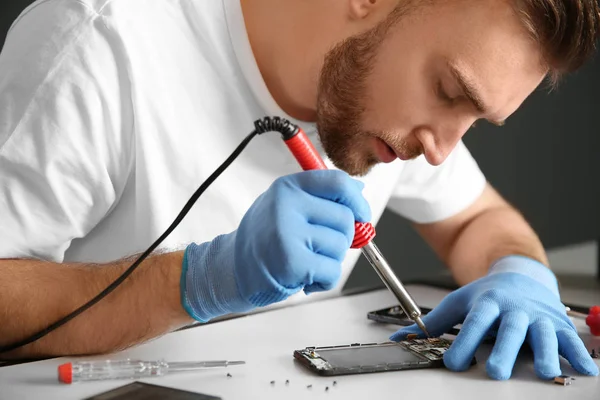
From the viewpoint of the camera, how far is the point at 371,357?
86 cm

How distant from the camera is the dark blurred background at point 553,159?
7.09ft

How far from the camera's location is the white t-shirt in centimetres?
98

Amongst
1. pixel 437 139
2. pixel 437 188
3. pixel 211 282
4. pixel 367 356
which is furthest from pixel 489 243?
pixel 211 282

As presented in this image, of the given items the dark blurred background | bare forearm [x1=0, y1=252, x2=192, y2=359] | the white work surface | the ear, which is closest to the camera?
the white work surface

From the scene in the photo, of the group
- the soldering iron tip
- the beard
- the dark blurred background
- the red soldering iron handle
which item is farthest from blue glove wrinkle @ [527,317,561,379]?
the dark blurred background

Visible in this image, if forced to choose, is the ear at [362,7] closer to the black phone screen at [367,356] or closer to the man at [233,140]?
the man at [233,140]

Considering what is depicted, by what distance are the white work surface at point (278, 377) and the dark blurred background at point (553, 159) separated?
3.83 feet

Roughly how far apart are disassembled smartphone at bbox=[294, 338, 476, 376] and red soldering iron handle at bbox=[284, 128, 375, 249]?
0.44 ft

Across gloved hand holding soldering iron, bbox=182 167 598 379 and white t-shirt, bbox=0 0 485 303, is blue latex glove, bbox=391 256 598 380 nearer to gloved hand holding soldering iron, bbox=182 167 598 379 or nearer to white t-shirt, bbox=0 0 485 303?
gloved hand holding soldering iron, bbox=182 167 598 379

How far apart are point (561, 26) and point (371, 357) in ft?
1.84

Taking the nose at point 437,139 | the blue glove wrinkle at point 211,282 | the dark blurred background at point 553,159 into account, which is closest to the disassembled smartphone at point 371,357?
the blue glove wrinkle at point 211,282

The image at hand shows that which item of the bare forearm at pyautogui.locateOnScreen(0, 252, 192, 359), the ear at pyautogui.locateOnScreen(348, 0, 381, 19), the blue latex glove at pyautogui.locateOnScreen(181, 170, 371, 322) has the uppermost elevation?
the ear at pyautogui.locateOnScreen(348, 0, 381, 19)

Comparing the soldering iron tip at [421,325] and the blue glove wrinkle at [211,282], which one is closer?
the blue glove wrinkle at [211,282]

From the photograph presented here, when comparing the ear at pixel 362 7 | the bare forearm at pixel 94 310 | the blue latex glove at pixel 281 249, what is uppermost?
the ear at pixel 362 7
